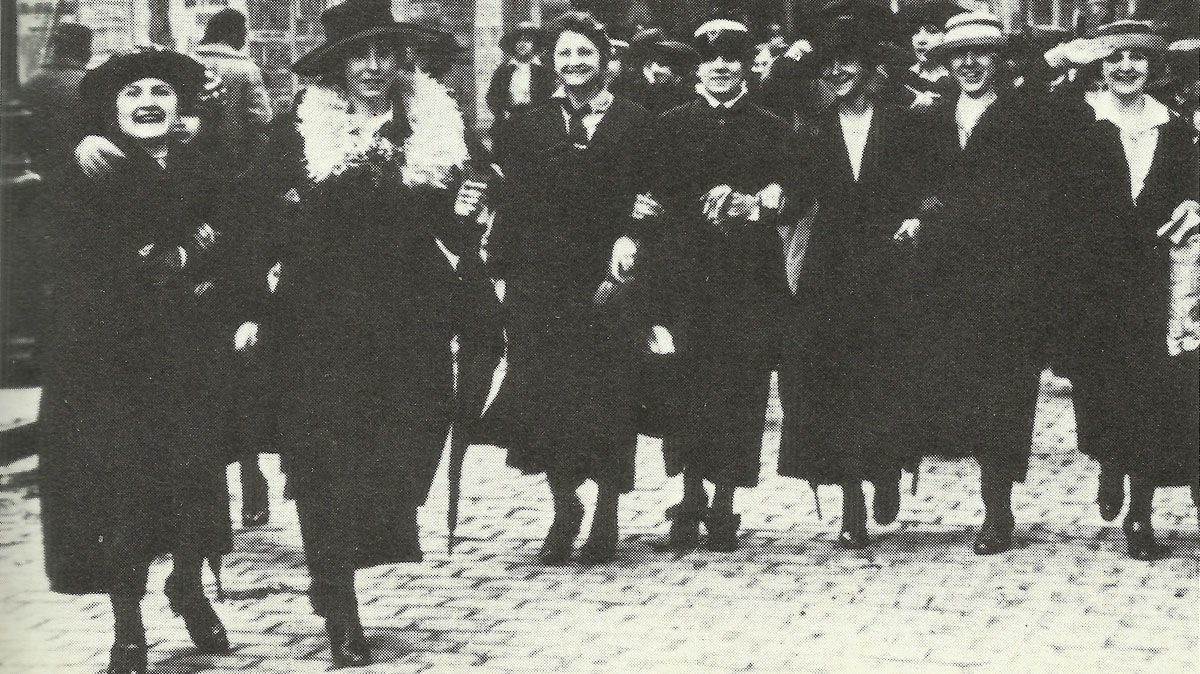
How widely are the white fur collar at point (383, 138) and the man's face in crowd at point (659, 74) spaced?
2289 millimetres

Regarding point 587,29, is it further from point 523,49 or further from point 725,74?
point 523,49

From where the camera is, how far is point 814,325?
965 centimetres

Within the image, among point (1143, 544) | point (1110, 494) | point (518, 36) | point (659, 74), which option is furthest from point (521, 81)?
point (1143, 544)

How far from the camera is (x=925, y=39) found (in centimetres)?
1005

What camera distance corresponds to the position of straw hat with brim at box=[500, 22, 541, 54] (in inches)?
388

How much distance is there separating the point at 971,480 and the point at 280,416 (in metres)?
4.52

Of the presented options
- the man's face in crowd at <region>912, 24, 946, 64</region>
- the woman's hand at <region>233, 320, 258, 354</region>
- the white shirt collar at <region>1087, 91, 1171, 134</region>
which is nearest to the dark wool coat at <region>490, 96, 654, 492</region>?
the man's face in crowd at <region>912, 24, 946, 64</region>

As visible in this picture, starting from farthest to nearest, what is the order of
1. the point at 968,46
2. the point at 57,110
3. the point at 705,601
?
the point at 968,46 < the point at 705,601 < the point at 57,110

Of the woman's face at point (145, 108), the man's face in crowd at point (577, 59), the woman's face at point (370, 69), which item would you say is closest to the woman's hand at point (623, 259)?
the man's face in crowd at point (577, 59)

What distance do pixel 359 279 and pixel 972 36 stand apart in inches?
136

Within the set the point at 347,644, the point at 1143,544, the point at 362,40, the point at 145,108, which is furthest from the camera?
the point at 1143,544

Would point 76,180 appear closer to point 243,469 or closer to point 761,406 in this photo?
point 243,469

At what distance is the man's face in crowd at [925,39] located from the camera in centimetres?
983

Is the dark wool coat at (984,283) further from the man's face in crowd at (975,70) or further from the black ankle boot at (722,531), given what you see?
the black ankle boot at (722,531)
